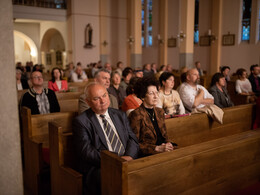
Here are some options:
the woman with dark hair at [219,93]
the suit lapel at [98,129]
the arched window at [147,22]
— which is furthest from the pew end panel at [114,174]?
the arched window at [147,22]

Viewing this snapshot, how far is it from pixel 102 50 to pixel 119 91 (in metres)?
12.1

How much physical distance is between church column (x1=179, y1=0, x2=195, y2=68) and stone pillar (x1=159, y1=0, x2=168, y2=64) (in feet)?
14.0

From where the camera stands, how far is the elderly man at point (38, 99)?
3791 mm

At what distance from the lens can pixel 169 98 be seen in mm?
3863

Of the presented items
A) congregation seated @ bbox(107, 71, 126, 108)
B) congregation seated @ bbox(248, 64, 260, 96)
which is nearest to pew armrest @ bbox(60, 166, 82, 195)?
congregation seated @ bbox(107, 71, 126, 108)

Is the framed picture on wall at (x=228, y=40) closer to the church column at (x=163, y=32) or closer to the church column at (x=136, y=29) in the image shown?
the church column at (x=163, y=32)

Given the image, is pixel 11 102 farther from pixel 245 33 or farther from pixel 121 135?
pixel 245 33

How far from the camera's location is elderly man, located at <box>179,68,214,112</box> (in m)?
4.25

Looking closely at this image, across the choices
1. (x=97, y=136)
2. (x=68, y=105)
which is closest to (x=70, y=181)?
(x=97, y=136)

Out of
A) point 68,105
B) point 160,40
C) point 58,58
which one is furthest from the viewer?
point 58,58

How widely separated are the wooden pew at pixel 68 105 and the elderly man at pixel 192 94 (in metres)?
1.69

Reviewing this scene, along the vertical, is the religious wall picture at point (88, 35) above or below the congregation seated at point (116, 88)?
above

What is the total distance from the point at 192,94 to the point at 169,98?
645 millimetres

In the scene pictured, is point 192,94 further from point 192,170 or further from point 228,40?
point 228,40
